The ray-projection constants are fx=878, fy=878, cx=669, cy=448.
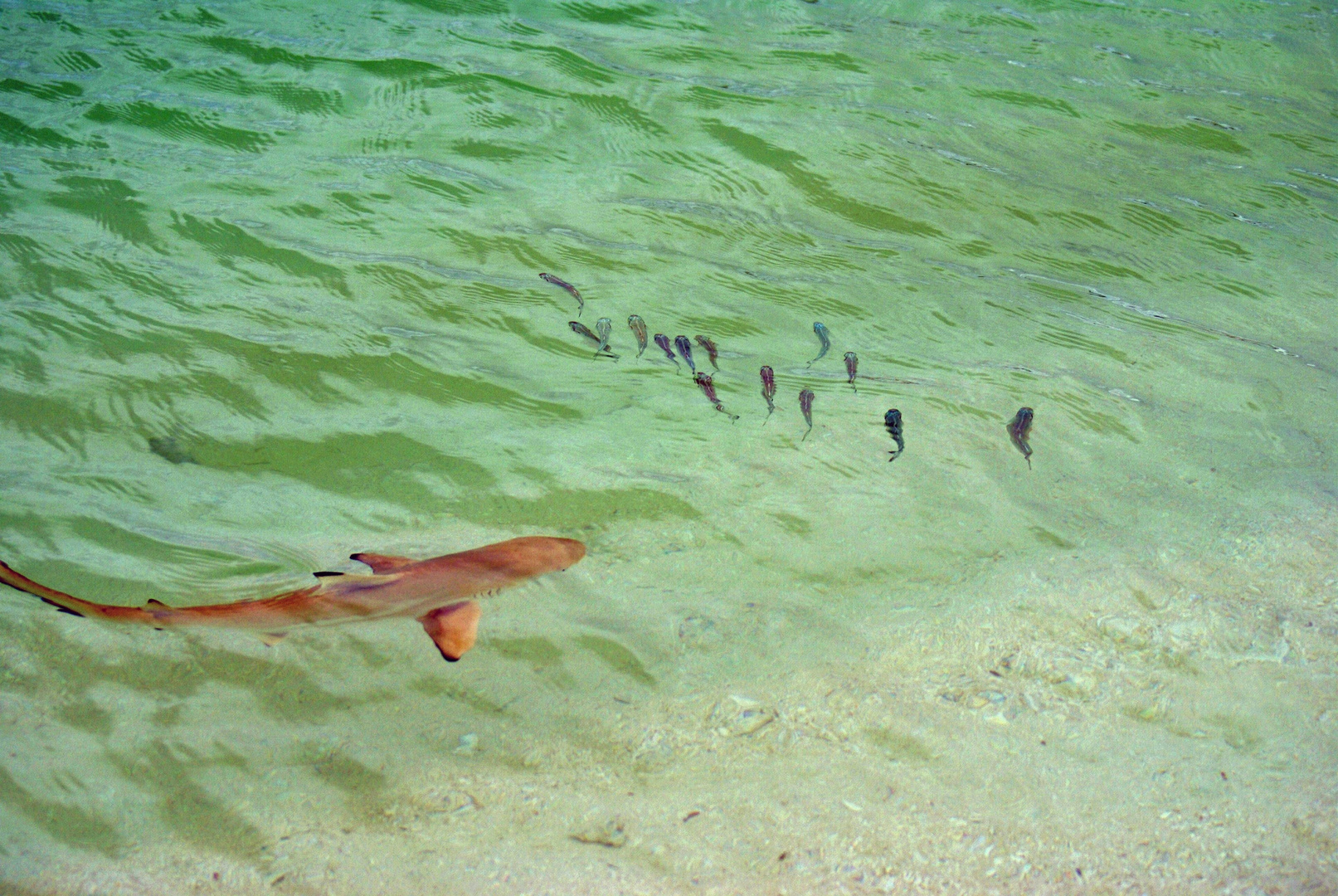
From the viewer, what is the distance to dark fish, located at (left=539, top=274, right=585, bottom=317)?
4.08 metres

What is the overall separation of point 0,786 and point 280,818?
655 millimetres

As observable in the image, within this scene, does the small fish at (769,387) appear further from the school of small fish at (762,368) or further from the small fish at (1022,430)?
the small fish at (1022,430)

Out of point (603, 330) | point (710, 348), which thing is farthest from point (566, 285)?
point (710, 348)

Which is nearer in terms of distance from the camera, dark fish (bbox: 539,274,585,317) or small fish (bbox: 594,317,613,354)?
small fish (bbox: 594,317,613,354)

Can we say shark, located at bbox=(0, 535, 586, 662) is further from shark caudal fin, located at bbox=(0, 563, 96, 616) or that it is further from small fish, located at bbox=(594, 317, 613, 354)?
small fish, located at bbox=(594, 317, 613, 354)

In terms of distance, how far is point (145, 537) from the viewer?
2.78m

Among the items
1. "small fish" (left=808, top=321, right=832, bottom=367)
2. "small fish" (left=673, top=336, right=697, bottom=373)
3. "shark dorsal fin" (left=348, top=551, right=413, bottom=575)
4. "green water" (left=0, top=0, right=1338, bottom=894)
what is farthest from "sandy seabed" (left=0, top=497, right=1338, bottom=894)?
"small fish" (left=808, top=321, right=832, bottom=367)

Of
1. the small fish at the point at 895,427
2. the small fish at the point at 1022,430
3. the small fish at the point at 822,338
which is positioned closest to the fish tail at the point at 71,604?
the small fish at the point at 895,427

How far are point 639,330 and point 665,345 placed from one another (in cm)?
15

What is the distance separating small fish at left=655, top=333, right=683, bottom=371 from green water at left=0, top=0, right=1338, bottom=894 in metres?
0.04

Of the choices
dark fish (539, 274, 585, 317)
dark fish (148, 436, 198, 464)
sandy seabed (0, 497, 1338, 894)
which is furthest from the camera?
dark fish (539, 274, 585, 317)

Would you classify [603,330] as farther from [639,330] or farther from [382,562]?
[382,562]

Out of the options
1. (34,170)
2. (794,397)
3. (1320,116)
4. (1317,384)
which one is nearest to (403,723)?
(794,397)

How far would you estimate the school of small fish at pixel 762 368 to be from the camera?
11.0 feet
